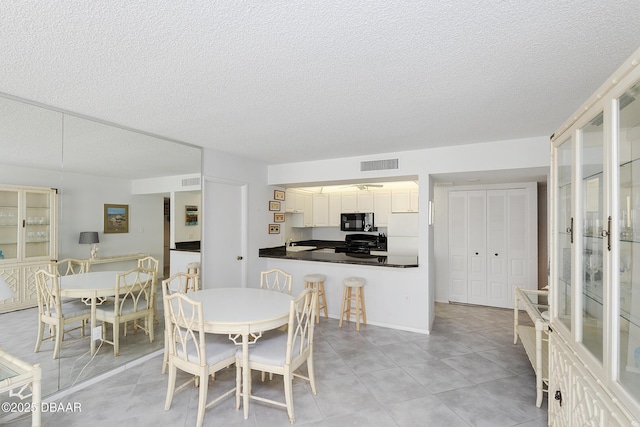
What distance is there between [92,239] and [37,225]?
434mm

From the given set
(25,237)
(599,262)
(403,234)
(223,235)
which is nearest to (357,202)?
(403,234)

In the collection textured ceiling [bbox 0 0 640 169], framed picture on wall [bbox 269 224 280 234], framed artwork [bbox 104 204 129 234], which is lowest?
framed picture on wall [bbox 269 224 280 234]

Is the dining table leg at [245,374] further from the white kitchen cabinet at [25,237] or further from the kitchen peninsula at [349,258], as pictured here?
the kitchen peninsula at [349,258]

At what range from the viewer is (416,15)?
1353mm

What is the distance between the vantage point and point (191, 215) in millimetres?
3758

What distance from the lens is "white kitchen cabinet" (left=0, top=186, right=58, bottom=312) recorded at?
2299mm

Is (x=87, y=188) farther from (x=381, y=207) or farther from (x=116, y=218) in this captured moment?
(x=381, y=207)

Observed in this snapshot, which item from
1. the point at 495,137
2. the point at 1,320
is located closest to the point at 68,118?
the point at 1,320

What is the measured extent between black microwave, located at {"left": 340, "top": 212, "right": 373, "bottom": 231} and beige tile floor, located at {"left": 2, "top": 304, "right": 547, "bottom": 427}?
2799 millimetres

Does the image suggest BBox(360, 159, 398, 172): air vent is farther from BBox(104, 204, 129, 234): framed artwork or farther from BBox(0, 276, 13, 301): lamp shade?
BBox(0, 276, 13, 301): lamp shade

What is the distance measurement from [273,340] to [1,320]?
6.73 feet

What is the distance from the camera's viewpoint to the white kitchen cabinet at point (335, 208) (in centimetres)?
656

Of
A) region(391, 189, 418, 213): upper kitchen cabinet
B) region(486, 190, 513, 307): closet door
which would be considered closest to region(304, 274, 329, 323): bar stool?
region(391, 189, 418, 213): upper kitchen cabinet

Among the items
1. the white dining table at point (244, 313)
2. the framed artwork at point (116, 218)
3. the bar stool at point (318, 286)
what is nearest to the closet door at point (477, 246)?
the bar stool at point (318, 286)
